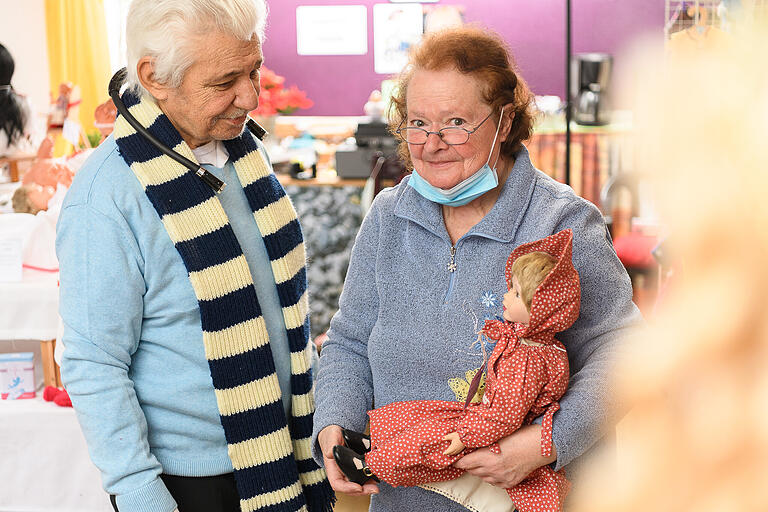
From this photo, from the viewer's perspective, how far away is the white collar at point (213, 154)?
58.5 inches

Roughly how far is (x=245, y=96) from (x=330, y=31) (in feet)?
18.2

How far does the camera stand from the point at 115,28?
4.05m

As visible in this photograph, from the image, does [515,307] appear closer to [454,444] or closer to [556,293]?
[556,293]

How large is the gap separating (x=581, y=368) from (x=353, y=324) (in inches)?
16.8

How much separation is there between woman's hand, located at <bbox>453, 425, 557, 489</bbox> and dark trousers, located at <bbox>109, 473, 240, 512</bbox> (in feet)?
1.62

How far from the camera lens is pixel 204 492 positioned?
57.3 inches

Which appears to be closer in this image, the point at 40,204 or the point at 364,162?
the point at 40,204

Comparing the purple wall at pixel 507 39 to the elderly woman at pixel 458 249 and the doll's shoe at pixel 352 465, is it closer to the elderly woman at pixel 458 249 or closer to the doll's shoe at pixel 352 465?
the elderly woman at pixel 458 249

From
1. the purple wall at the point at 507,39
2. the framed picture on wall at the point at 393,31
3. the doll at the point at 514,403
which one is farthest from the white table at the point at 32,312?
the framed picture on wall at the point at 393,31

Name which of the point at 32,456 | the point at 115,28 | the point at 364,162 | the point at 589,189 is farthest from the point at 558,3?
the point at 32,456

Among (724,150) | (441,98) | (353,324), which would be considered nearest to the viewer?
(724,150)

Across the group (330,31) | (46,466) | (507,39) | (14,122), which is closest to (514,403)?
(46,466)

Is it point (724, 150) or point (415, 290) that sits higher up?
point (724, 150)

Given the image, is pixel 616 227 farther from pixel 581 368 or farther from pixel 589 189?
pixel 581 368
